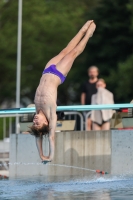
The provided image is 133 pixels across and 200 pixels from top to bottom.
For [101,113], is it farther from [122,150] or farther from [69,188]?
[69,188]

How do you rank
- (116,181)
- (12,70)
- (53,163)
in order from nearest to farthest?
1. (116,181)
2. (53,163)
3. (12,70)

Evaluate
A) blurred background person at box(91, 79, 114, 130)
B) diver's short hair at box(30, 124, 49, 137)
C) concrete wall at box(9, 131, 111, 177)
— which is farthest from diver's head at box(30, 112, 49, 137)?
blurred background person at box(91, 79, 114, 130)

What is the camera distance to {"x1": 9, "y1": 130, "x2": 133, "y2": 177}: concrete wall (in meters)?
16.6

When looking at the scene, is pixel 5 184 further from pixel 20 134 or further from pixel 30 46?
pixel 30 46

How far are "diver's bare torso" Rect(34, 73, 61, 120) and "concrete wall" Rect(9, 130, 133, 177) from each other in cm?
209

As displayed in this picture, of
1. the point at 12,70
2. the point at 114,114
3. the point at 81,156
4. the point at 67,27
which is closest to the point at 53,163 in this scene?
the point at 81,156

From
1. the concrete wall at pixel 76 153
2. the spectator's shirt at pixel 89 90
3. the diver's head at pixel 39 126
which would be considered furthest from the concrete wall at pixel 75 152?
the spectator's shirt at pixel 89 90

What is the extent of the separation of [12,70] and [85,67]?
4.67 metres

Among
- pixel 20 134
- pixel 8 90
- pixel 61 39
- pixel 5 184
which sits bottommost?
pixel 5 184

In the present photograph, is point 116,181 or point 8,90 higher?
point 8,90

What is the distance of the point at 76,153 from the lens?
17.2 m

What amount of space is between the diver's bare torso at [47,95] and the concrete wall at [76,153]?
2094mm

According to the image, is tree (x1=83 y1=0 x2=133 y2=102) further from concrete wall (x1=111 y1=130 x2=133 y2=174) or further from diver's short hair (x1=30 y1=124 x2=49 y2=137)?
diver's short hair (x1=30 y1=124 x2=49 y2=137)

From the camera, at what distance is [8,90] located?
56594 mm
